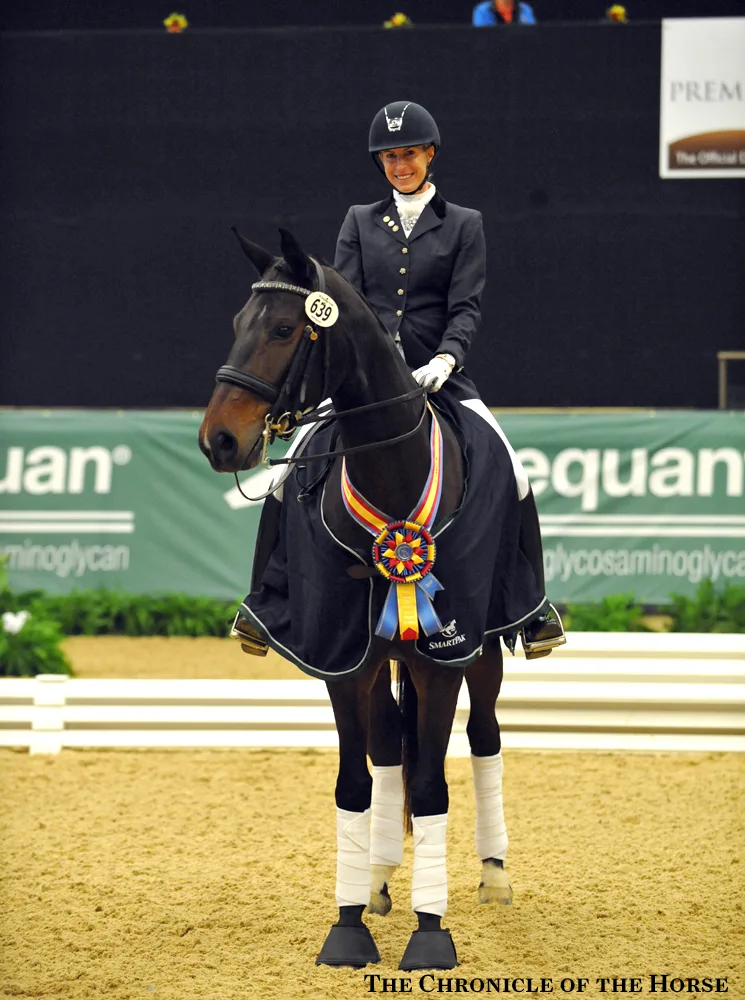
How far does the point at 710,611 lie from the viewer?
370 inches

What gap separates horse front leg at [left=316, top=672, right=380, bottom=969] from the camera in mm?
4234

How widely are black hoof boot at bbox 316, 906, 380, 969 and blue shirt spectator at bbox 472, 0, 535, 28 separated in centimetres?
850

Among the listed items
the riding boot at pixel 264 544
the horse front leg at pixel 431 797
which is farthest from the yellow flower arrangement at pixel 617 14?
the horse front leg at pixel 431 797

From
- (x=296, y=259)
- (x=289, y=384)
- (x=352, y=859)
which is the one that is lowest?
(x=352, y=859)

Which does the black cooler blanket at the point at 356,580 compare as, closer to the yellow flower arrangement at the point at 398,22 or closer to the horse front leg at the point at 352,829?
the horse front leg at the point at 352,829

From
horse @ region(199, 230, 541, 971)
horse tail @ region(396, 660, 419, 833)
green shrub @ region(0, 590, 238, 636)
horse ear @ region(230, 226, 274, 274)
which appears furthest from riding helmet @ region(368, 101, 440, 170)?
green shrub @ region(0, 590, 238, 636)

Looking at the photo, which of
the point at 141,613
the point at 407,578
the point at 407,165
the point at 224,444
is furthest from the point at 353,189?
the point at 224,444

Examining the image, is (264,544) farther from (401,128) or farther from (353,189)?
(353,189)

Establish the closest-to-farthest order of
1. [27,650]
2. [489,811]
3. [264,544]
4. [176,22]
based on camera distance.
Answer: [264,544]
[489,811]
[27,650]
[176,22]

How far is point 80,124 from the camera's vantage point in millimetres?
11531

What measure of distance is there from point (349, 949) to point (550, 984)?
64 cm

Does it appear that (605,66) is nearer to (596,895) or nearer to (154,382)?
(154,382)

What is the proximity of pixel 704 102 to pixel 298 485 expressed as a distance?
7781 millimetres

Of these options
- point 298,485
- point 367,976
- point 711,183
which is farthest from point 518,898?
point 711,183
